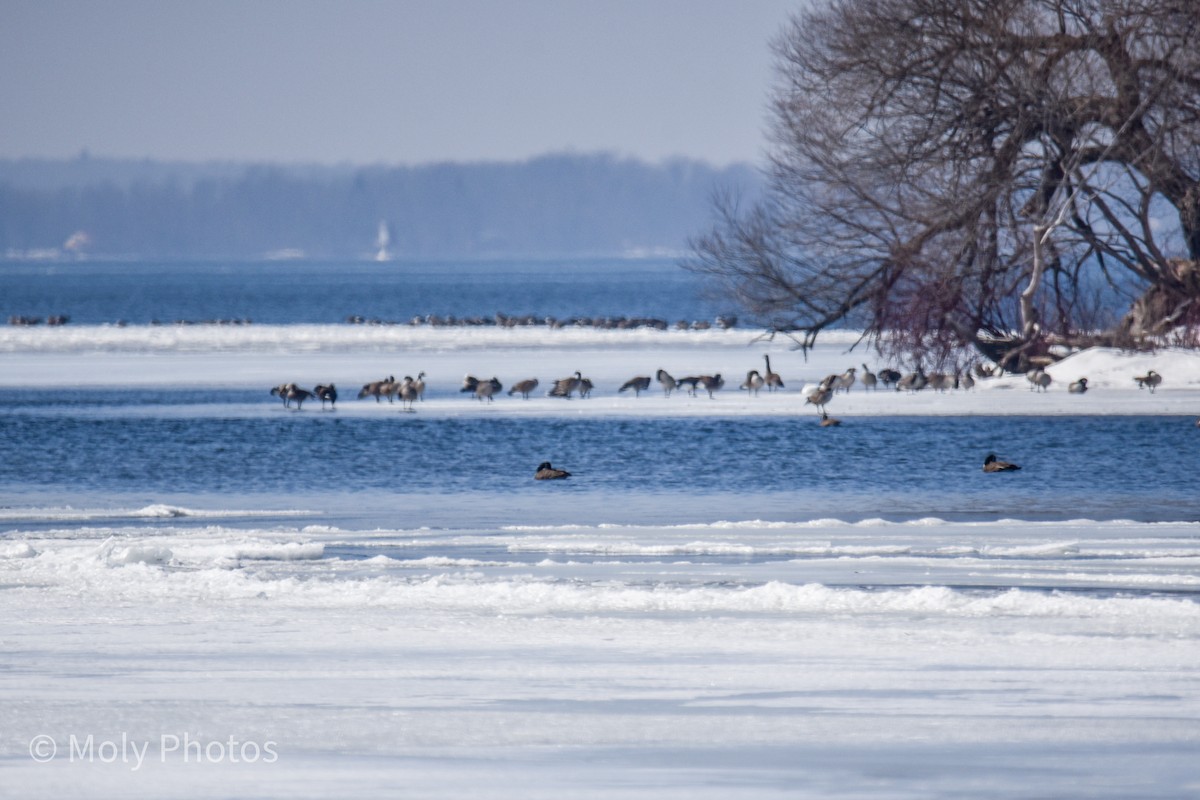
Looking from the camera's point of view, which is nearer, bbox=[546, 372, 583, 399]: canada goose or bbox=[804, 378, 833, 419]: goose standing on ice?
bbox=[804, 378, 833, 419]: goose standing on ice

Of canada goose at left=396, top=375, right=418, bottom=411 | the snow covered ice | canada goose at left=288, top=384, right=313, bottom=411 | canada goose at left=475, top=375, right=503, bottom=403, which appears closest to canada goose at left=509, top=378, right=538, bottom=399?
canada goose at left=475, top=375, right=503, bottom=403

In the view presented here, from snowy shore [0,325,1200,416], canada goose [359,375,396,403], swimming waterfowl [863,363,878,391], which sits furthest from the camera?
swimming waterfowl [863,363,878,391]

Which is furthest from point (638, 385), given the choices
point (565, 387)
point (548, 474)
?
point (548, 474)

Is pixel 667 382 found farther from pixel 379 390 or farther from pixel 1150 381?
pixel 1150 381

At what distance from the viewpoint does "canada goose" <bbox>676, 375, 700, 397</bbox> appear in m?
27.0

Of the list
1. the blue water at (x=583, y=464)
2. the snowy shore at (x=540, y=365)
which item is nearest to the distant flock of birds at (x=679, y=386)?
the snowy shore at (x=540, y=365)

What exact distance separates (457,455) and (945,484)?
5805 mm

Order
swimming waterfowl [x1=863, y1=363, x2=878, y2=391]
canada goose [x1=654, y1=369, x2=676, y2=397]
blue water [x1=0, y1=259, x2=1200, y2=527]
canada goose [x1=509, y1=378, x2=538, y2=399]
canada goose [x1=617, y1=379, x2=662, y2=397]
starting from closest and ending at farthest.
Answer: blue water [x1=0, y1=259, x2=1200, y2=527] < canada goose [x1=509, y1=378, x2=538, y2=399] < canada goose [x1=654, y1=369, x2=676, y2=397] < canada goose [x1=617, y1=379, x2=662, y2=397] < swimming waterfowl [x1=863, y1=363, x2=878, y2=391]

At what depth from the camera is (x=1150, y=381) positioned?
25438 millimetres

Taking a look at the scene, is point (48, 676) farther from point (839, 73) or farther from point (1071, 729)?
point (839, 73)

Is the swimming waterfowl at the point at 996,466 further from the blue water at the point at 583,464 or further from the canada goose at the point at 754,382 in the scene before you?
the canada goose at the point at 754,382

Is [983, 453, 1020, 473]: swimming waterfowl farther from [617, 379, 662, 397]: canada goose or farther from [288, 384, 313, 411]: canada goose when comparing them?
[288, 384, 313, 411]: canada goose

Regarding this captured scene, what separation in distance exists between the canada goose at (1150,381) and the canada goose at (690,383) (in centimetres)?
709

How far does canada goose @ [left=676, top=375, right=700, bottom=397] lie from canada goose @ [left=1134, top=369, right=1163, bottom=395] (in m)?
7.09
